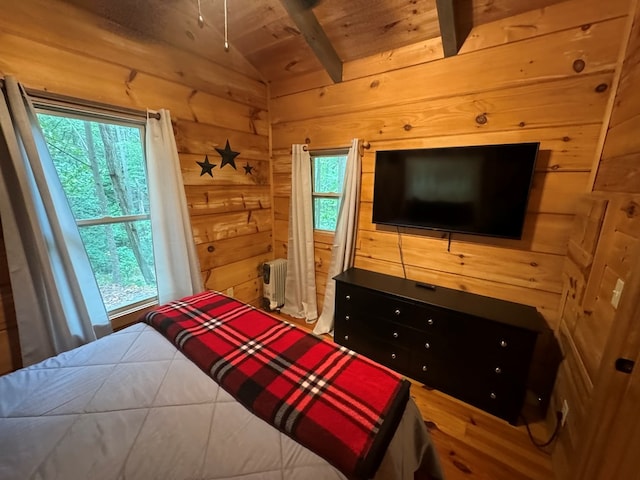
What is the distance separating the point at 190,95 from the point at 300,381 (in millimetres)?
2239

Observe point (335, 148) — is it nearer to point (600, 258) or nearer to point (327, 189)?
point (327, 189)

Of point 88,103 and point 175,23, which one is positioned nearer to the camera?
point 88,103

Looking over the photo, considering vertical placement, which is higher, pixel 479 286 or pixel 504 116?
pixel 504 116

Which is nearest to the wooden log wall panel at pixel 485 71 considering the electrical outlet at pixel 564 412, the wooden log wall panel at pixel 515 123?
the wooden log wall panel at pixel 515 123

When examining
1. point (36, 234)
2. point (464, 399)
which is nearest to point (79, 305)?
point (36, 234)

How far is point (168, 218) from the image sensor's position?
1962 mm

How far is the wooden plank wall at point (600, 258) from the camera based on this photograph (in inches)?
40.9

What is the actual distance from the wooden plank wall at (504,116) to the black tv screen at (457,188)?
14cm

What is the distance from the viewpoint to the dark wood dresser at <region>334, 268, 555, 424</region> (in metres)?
1.54

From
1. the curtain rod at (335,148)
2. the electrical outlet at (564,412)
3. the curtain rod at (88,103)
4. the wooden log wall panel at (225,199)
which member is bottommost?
the electrical outlet at (564,412)

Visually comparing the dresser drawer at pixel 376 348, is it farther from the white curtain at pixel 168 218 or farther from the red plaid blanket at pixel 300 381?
the white curtain at pixel 168 218

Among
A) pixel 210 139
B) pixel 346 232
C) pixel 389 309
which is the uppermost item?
pixel 210 139

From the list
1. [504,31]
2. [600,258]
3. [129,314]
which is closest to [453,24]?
[504,31]

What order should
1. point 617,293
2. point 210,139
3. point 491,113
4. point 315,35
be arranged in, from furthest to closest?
1. point 210,139
2. point 315,35
3. point 491,113
4. point 617,293
